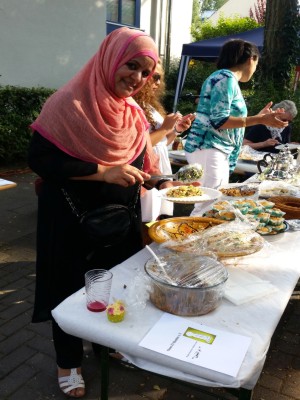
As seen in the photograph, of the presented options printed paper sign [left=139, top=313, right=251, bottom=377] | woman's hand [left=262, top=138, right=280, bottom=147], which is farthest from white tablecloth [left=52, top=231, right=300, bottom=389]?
woman's hand [left=262, top=138, right=280, bottom=147]

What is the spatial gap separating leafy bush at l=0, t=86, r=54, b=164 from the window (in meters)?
5.71

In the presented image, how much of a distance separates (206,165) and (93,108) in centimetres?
173

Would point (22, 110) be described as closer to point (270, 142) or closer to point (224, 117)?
point (270, 142)

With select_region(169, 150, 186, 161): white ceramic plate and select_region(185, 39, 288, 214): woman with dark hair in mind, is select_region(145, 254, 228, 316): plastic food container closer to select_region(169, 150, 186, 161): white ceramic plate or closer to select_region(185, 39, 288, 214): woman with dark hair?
select_region(185, 39, 288, 214): woman with dark hair

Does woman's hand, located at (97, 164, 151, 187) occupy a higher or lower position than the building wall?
Result: lower

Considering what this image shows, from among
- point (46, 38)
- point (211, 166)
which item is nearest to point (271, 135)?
point (211, 166)

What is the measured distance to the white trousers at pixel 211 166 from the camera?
127 inches

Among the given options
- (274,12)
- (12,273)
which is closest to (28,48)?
(274,12)

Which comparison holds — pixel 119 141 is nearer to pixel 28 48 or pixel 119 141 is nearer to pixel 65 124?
pixel 65 124

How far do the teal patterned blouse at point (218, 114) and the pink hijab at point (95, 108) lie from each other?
4.57ft

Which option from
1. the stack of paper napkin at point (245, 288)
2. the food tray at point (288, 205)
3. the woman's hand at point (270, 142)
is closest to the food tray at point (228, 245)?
the stack of paper napkin at point (245, 288)

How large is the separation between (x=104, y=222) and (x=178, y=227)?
0.41 meters

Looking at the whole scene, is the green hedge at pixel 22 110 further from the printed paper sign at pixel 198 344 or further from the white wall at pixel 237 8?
the white wall at pixel 237 8

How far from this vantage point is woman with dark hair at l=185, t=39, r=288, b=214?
9.70ft
